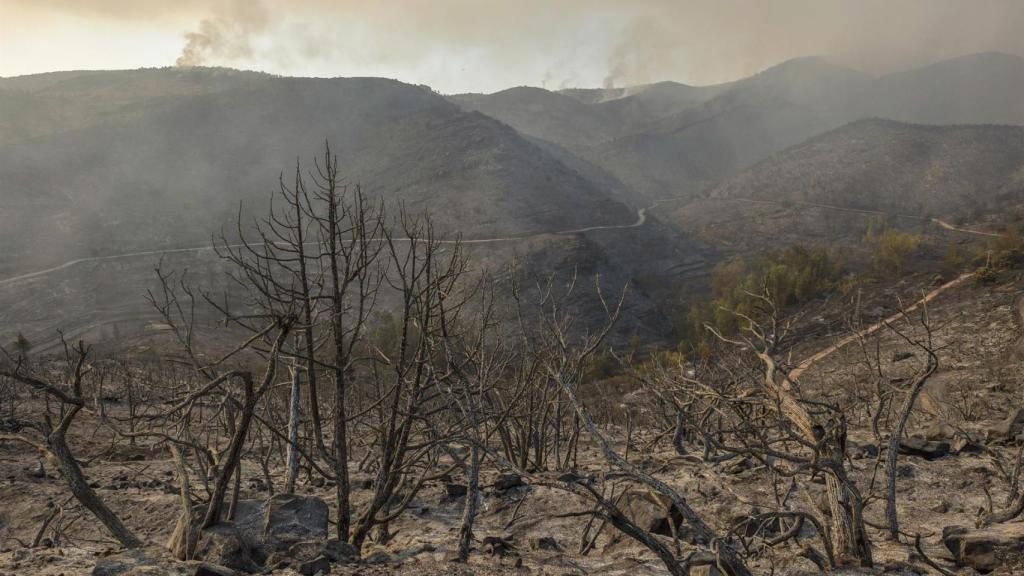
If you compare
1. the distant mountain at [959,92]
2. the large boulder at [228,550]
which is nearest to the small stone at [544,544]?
the large boulder at [228,550]

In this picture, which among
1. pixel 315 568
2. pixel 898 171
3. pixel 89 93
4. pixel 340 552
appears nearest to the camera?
pixel 315 568

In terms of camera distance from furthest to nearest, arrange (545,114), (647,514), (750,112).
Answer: (545,114), (750,112), (647,514)

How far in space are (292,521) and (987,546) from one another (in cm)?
505

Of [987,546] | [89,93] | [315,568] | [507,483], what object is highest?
[89,93]

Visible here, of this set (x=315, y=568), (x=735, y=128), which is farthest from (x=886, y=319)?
(x=735, y=128)

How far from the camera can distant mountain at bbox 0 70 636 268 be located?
4731 cm

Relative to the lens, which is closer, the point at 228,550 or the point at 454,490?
the point at 228,550

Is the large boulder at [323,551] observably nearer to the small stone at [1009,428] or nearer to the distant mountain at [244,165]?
the small stone at [1009,428]

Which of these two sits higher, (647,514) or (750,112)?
(750,112)

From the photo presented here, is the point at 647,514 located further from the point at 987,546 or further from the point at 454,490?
the point at 454,490

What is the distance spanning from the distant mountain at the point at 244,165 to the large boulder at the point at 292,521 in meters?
38.1

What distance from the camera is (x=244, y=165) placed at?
65.8m

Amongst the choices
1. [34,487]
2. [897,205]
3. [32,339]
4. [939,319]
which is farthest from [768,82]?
[34,487]

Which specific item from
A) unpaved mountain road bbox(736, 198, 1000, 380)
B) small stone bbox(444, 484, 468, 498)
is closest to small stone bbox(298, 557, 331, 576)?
small stone bbox(444, 484, 468, 498)
